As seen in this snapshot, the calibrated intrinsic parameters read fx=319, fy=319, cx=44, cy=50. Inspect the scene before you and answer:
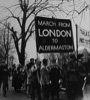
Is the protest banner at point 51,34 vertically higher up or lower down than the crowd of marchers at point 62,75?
higher up

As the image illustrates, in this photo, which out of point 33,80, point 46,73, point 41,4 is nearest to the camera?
point 46,73

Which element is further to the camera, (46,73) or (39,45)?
(46,73)

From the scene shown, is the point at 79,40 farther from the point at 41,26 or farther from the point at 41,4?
the point at 41,4

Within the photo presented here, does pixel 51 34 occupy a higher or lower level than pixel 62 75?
higher

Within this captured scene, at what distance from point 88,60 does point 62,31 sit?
2.54 m

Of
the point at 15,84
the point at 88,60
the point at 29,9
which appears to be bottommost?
the point at 15,84

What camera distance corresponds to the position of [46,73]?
10734 mm

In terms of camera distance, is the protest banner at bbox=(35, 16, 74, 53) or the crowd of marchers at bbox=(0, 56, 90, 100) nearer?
the protest banner at bbox=(35, 16, 74, 53)

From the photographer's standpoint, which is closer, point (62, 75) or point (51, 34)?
point (51, 34)

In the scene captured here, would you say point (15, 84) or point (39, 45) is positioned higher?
point (39, 45)

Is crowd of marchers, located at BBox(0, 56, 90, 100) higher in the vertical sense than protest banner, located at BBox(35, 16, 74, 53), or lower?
lower

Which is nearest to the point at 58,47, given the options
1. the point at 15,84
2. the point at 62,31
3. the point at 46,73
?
the point at 62,31

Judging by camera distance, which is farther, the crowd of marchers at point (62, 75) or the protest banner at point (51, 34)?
the crowd of marchers at point (62, 75)

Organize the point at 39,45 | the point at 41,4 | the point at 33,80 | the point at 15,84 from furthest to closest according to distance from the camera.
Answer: the point at 41,4 → the point at 15,84 → the point at 33,80 → the point at 39,45
